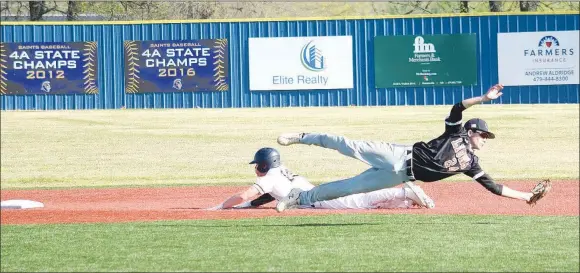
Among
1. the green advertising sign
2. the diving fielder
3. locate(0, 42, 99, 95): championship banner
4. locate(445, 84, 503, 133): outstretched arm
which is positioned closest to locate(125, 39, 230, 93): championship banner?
locate(0, 42, 99, 95): championship banner

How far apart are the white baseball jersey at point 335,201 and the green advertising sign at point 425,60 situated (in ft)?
43.4

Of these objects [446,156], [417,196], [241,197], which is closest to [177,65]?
[241,197]

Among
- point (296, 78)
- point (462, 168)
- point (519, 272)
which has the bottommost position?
point (519, 272)

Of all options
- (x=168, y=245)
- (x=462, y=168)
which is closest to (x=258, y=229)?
(x=168, y=245)

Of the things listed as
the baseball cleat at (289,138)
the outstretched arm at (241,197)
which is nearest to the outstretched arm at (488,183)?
the baseball cleat at (289,138)

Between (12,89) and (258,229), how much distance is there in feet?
56.5

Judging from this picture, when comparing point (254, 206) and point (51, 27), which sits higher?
point (51, 27)

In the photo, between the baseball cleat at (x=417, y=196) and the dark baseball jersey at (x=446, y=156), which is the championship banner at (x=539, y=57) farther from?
the dark baseball jersey at (x=446, y=156)

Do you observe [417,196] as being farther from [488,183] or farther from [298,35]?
[298,35]

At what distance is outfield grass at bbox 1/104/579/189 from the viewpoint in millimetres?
24859

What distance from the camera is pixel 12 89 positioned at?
26.5m

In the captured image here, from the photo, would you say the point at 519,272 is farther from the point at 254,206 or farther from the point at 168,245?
the point at 254,206

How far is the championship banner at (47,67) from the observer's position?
26.2 metres

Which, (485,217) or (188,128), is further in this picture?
(188,128)
